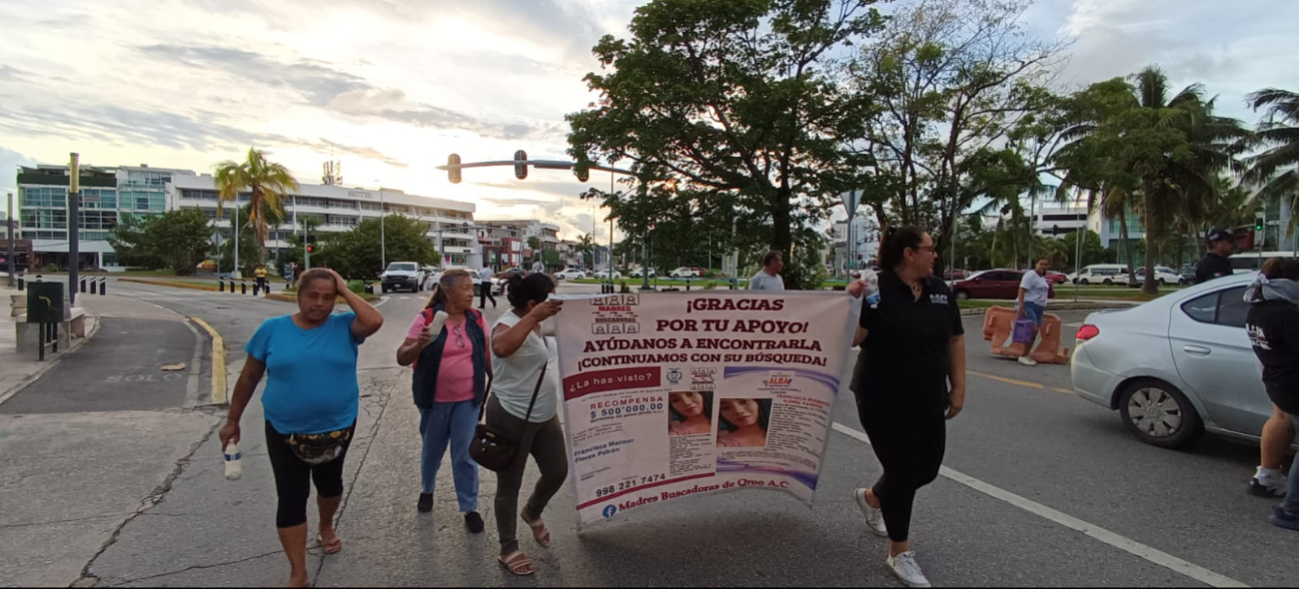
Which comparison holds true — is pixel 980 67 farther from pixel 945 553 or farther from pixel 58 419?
pixel 58 419

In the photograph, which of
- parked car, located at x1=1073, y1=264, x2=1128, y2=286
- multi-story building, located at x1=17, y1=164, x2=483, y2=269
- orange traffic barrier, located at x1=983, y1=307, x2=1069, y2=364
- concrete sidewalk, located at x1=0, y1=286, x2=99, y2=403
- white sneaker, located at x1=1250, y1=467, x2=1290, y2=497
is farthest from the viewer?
multi-story building, located at x1=17, y1=164, x2=483, y2=269

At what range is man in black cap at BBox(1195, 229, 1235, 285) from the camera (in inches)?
286

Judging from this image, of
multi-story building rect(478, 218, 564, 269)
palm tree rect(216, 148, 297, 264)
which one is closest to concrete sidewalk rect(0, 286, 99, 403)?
palm tree rect(216, 148, 297, 264)

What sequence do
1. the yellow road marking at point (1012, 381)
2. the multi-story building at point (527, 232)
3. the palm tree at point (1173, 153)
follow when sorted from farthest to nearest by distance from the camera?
the multi-story building at point (527, 232)
the palm tree at point (1173, 153)
the yellow road marking at point (1012, 381)


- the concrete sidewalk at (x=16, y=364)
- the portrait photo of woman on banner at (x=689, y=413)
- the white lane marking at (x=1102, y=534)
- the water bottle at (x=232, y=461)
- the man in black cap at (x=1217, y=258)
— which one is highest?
the man in black cap at (x=1217, y=258)

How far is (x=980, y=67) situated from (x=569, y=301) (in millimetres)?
19915

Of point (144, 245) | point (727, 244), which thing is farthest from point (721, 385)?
point (144, 245)

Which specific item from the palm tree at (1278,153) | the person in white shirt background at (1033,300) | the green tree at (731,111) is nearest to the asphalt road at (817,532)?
the person in white shirt background at (1033,300)

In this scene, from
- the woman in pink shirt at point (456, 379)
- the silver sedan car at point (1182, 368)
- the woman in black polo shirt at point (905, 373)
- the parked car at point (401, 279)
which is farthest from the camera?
the parked car at point (401, 279)

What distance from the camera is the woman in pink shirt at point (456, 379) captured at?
4.04m

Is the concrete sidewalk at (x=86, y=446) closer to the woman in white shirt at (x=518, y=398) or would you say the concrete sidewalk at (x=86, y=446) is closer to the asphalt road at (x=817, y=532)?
the asphalt road at (x=817, y=532)

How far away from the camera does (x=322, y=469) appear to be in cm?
341

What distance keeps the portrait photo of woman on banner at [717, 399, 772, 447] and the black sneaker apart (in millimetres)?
1437

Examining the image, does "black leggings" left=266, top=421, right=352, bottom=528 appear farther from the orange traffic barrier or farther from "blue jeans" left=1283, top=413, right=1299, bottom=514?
the orange traffic barrier
